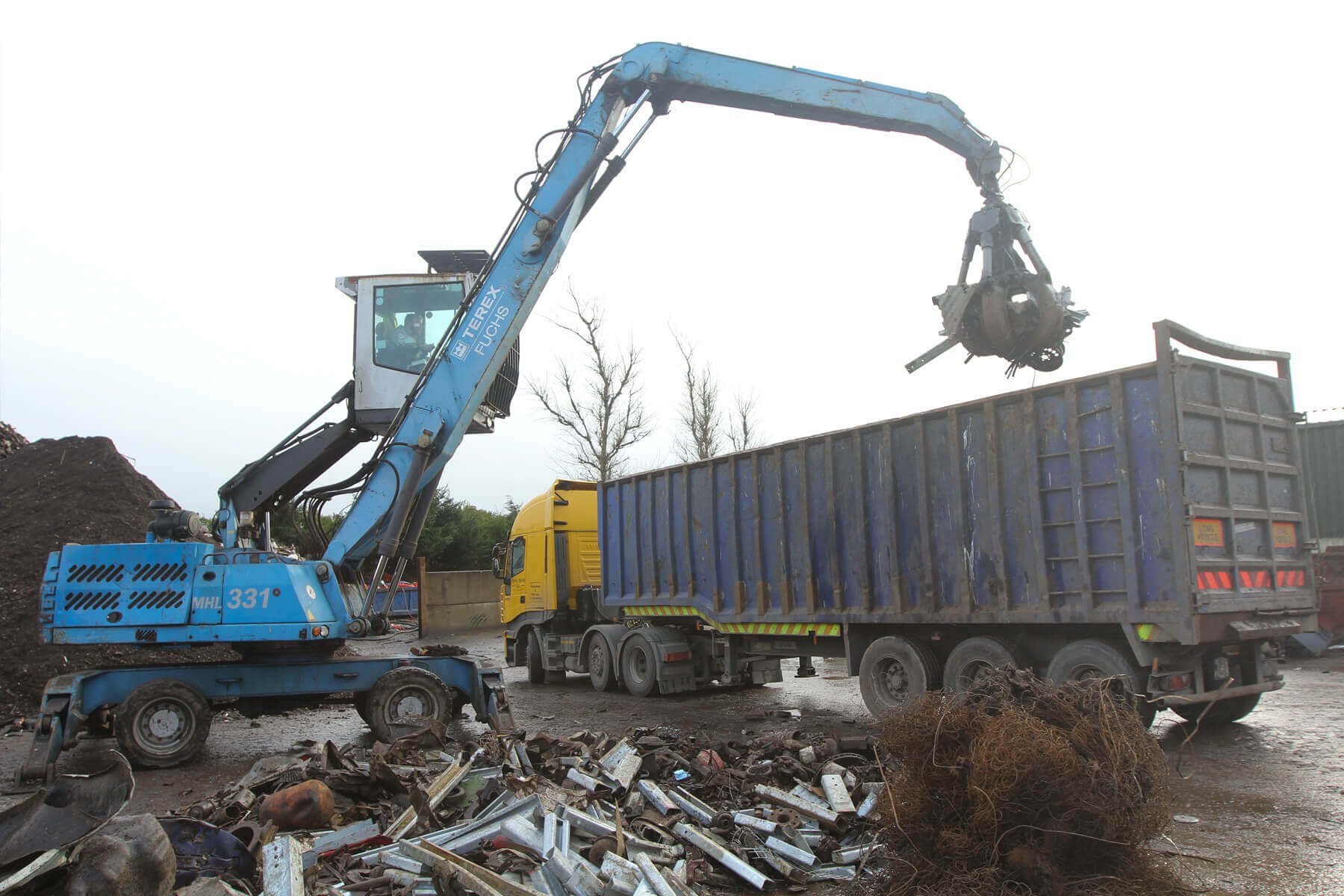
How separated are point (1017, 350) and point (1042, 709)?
455 cm

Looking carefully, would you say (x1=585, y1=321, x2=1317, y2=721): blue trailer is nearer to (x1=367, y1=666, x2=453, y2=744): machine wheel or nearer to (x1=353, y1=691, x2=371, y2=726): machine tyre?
(x1=367, y1=666, x2=453, y2=744): machine wheel

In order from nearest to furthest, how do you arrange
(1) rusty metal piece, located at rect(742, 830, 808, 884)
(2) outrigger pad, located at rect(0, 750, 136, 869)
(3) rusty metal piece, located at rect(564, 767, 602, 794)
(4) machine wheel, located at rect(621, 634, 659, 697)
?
(2) outrigger pad, located at rect(0, 750, 136, 869) < (1) rusty metal piece, located at rect(742, 830, 808, 884) < (3) rusty metal piece, located at rect(564, 767, 602, 794) < (4) machine wheel, located at rect(621, 634, 659, 697)

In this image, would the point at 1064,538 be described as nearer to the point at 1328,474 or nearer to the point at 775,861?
the point at 775,861

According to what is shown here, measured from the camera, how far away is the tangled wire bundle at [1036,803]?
3.66 meters

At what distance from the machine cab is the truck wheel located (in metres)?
4.50

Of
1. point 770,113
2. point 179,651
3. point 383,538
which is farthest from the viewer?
point 179,651

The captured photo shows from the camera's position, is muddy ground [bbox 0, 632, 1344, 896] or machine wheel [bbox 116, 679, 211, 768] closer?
muddy ground [bbox 0, 632, 1344, 896]

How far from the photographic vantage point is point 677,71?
28.5 ft

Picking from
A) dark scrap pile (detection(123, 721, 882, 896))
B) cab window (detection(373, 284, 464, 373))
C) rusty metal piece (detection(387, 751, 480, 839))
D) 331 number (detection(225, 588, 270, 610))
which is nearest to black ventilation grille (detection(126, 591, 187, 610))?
331 number (detection(225, 588, 270, 610))

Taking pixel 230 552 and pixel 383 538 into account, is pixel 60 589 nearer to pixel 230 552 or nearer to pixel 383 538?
pixel 230 552

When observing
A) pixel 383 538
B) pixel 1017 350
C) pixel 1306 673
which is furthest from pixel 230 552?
pixel 1306 673

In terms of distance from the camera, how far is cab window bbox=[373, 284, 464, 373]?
28.6 feet

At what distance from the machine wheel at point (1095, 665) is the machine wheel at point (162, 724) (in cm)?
732

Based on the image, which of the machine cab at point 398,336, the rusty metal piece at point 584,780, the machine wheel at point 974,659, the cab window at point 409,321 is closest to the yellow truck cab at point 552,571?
the machine cab at point 398,336
